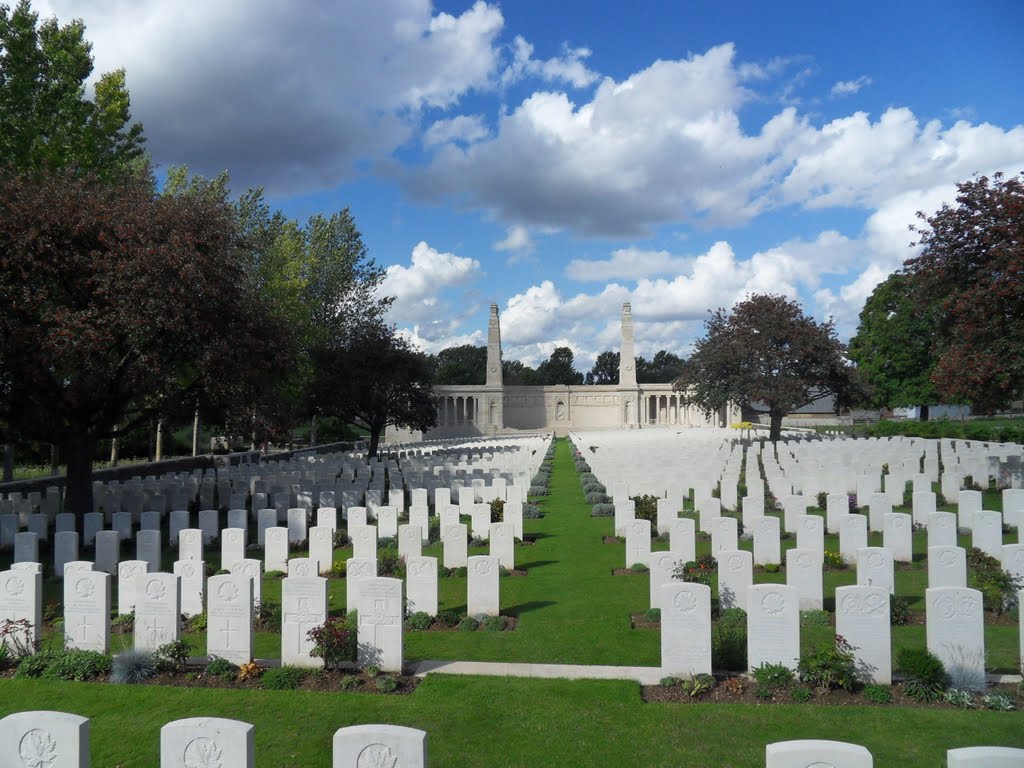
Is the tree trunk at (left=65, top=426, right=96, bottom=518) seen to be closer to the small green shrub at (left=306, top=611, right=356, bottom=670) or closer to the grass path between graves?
the grass path between graves

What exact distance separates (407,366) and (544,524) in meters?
16.2

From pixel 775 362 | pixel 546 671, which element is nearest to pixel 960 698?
pixel 546 671

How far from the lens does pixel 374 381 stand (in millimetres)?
30375

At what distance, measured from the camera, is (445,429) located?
255 feet

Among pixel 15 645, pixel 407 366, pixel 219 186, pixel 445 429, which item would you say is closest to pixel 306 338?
pixel 407 366

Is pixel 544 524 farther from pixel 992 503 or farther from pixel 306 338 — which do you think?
pixel 306 338

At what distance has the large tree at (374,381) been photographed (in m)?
30.1

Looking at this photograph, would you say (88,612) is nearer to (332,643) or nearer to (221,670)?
(221,670)

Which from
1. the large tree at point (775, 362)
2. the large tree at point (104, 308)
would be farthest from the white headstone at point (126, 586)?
the large tree at point (775, 362)

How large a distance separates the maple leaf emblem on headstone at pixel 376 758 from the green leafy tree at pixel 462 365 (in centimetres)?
10019

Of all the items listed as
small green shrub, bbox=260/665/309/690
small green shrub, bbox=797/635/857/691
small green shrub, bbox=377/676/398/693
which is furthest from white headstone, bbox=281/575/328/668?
small green shrub, bbox=797/635/857/691

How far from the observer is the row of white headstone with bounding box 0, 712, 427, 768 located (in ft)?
12.4

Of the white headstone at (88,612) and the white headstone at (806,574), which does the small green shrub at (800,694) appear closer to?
the white headstone at (806,574)

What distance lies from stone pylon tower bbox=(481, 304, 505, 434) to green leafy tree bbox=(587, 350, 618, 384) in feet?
148
